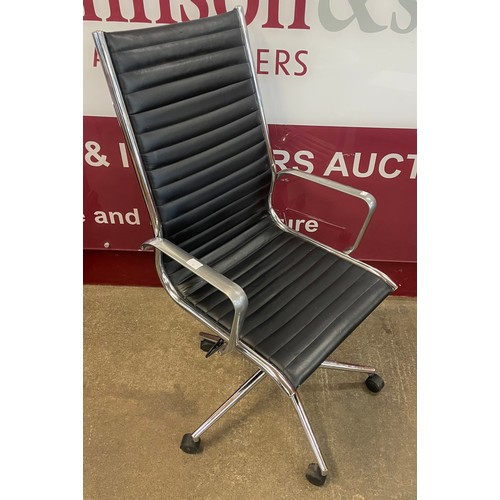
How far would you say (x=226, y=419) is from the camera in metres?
1.47

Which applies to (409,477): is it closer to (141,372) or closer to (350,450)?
(350,450)

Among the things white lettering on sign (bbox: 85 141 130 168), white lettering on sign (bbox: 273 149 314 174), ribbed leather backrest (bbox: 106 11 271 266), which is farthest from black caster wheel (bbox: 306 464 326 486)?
white lettering on sign (bbox: 85 141 130 168)

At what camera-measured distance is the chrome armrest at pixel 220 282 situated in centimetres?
91

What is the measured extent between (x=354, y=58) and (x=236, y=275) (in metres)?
0.79

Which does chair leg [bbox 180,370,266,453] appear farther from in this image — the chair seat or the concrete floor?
the chair seat

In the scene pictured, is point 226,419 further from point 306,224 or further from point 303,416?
point 306,224

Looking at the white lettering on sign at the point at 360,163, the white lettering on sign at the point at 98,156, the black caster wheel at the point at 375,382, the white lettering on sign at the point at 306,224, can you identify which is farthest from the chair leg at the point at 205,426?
the white lettering on sign at the point at 98,156

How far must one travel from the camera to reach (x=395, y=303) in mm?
1912

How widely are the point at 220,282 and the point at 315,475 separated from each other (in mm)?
746

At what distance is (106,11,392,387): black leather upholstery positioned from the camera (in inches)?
41.9

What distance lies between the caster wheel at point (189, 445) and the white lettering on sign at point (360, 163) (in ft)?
3.35

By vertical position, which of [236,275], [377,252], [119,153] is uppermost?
[119,153]

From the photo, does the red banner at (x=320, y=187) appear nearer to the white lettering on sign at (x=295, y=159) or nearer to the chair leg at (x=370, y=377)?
the white lettering on sign at (x=295, y=159)

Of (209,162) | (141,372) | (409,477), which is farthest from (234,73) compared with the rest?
(409,477)
